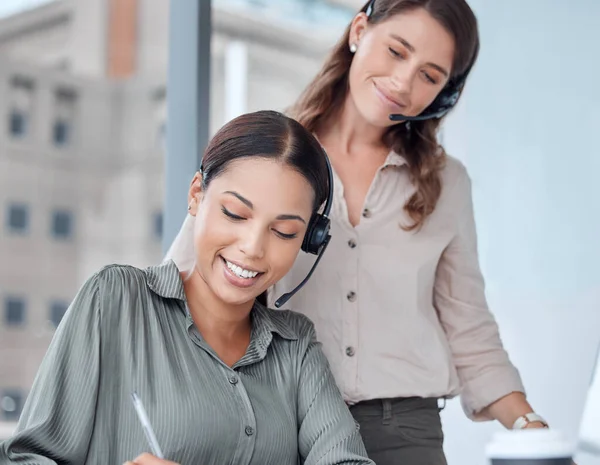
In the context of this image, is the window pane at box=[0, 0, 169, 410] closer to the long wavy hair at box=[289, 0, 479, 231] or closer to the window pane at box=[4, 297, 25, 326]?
the window pane at box=[4, 297, 25, 326]

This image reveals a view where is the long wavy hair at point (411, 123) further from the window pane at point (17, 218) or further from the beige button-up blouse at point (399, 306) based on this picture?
the window pane at point (17, 218)

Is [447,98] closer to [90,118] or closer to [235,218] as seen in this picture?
[235,218]

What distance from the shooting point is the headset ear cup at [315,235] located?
174 cm

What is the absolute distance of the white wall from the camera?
345cm

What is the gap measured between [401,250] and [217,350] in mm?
611

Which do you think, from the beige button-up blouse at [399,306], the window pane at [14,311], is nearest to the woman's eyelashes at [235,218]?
the beige button-up blouse at [399,306]

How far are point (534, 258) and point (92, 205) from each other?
90.8ft

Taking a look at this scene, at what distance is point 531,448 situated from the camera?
38.4 inches

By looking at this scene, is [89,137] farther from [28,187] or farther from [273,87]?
[273,87]

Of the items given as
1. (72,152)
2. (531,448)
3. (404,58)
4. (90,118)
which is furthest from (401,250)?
(90,118)

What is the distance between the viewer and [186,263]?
2.01 metres

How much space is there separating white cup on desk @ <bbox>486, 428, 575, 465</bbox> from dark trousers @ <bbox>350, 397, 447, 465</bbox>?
103 cm

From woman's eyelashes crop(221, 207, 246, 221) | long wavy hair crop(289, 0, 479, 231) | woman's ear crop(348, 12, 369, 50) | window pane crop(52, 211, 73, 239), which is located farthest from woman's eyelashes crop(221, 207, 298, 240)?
window pane crop(52, 211, 73, 239)

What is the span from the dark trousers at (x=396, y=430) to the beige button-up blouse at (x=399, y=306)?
4 centimetres
